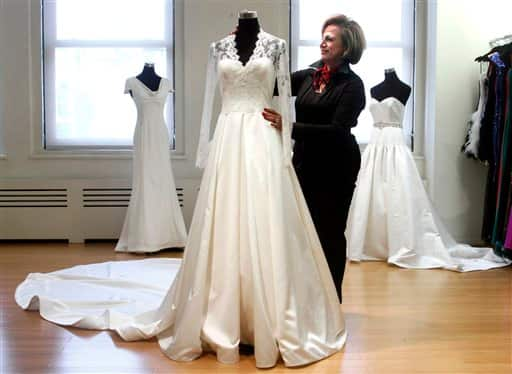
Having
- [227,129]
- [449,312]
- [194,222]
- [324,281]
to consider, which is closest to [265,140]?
[227,129]

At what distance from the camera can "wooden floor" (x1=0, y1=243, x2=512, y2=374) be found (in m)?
2.61

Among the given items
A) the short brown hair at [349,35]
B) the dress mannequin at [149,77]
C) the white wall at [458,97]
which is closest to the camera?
the short brown hair at [349,35]

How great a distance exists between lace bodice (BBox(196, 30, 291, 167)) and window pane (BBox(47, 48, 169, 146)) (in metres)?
3.47

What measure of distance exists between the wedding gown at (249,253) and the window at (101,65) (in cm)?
341

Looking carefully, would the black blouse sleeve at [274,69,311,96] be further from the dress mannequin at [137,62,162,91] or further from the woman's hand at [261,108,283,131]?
the dress mannequin at [137,62,162,91]

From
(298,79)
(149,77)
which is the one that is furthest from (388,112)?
(298,79)

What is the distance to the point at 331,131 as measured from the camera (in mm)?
3057

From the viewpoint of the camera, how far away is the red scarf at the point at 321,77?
3.20 metres

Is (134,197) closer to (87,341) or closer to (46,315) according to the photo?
(46,315)

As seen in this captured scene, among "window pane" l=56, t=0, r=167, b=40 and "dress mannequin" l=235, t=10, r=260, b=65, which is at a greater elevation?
"window pane" l=56, t=0, r=167, b=40

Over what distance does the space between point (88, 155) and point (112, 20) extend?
1275 millimetres

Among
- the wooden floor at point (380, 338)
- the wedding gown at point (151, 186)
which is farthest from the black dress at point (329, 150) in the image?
the wedding gown at point (151, 186)

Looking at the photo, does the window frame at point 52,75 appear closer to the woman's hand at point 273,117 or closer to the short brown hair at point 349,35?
the short brown hair at point 349,35

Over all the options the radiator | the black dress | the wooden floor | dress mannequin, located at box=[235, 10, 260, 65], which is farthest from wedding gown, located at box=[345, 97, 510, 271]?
dress mannequin, located at box=[235, 10, 260, 65]
